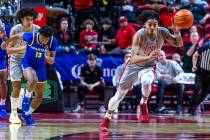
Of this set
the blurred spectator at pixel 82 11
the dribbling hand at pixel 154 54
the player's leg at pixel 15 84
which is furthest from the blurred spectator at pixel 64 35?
the dribbling hand at pixel 154 54

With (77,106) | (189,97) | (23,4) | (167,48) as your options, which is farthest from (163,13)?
(23,4)

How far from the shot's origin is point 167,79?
1539cm

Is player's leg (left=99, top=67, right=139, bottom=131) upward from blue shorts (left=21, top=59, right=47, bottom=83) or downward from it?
downward

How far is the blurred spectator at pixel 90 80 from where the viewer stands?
595 inches

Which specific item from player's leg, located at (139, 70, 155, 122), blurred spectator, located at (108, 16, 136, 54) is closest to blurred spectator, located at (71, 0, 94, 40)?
blurred spectator, located at (108, 16, 136, 54)

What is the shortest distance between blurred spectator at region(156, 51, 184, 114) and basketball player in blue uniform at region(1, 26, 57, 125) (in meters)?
5.31

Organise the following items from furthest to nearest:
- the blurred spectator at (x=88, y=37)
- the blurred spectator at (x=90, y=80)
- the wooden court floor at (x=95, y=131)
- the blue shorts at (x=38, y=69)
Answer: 1. the blurred spectator at (x=88, y=37)
2. the blurred spectator at (x=90, y=80)
3. the blue shorts at (x=38, y=69)
4. the wooden court floor at (x=95, y=131)

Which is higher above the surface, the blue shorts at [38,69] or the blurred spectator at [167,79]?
the blue shorts at [38,69]

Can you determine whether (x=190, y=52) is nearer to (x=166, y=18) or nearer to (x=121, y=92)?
(x=166, y=18)

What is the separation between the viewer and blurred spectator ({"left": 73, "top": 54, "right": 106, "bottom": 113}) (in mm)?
15125

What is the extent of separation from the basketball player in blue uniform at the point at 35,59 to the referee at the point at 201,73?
17.7 ft

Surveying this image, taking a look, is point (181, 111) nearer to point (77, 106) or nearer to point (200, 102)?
point (200, 102)

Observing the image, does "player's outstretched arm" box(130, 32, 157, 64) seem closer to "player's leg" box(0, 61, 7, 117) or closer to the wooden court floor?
the wooden court floor

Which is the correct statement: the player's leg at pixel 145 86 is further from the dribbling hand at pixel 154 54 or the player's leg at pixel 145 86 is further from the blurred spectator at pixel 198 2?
the blurred spectator at pixel 198 2
